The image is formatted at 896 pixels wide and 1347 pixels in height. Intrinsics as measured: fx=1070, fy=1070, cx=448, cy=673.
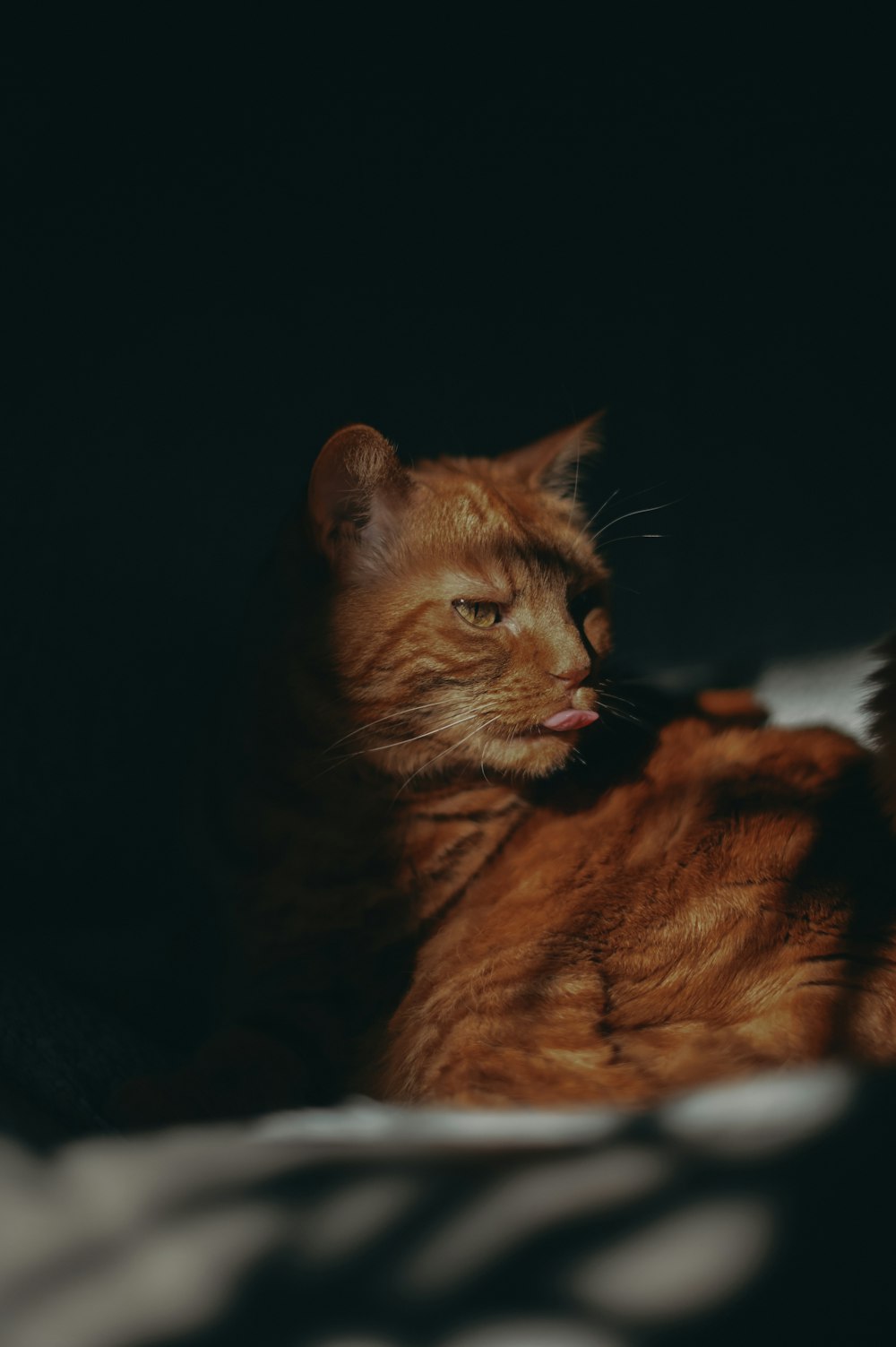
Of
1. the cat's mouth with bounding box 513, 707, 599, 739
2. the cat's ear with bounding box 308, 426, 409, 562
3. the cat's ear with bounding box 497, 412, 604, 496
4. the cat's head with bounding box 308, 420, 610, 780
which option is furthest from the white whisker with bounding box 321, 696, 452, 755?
the cat's ear with bounding box 497, 412, 604, 496

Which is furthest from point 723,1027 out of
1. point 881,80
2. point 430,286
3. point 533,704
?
point 881,80

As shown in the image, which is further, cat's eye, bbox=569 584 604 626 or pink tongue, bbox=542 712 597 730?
cat's eye, bbox=569 584 604 626

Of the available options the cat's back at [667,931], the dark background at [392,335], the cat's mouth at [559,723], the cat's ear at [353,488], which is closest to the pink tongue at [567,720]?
the cat's mouth at [559,723]

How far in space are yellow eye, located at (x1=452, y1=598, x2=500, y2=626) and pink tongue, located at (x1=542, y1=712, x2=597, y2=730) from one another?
171mm

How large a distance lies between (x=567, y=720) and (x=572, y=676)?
6cm

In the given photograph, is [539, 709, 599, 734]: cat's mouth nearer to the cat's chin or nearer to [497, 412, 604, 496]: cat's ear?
the cat's chin

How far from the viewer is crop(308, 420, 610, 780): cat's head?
5.02 feet

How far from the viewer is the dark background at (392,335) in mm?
2006

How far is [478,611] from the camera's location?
159 centimetres

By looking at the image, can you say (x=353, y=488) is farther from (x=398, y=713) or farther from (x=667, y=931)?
(x=667, y=931)

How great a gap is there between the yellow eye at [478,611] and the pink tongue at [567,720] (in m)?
0.17

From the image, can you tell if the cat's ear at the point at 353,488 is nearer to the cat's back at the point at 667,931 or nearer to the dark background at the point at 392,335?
the cat's back at the point at 667,931

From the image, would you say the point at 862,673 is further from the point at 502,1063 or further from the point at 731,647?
the point at 502,1063

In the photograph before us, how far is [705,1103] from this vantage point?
1.04m
